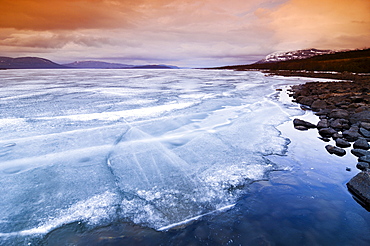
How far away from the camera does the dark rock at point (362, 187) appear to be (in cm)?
311

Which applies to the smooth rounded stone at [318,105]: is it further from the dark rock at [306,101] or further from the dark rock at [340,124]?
the dark rock at [340,124]

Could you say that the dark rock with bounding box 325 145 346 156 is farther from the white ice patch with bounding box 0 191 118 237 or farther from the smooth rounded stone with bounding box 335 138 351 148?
the white ice patch with bounding box 0 191 118 237

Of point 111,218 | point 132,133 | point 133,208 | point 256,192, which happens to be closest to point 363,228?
point 256,192

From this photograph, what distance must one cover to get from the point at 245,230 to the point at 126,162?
2726 millimetres

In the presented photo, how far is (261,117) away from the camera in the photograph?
795 cm

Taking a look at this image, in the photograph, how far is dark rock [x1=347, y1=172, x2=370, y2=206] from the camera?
3114mm

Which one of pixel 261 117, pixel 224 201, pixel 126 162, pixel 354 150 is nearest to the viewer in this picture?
pixel 224 201

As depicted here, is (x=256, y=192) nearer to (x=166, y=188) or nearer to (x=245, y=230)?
(x=245, y=230)

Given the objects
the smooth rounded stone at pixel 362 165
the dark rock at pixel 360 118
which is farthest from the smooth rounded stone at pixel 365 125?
the smooth rounded stone at pixel 362 165

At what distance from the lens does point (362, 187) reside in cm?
323

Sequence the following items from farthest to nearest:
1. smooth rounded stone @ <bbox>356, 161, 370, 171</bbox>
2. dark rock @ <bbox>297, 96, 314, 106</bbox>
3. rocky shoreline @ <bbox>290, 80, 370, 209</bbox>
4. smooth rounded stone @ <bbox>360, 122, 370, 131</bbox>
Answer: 1. dark rock @ <bbox>297, 96, 314, 106</bbox>
2. smooth rounded stone @ <bbox>360, 122, 370, 131</bbox>
3. smooth rounded stone @ <bbox>356, 161, 370, 171</bbox>
4. rocky shoreline @ <bbox>290, 80, 370, 209</bbox>

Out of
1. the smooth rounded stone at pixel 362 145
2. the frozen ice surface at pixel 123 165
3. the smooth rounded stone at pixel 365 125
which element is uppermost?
the smooth rounded stone at pixel 365 125

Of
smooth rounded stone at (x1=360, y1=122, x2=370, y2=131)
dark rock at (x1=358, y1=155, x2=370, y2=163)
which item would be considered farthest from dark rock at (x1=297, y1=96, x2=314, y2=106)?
dark rock at (x1=358, y1=155, x2=370, y2=163)

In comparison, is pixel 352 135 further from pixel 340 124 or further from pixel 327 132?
pixel 340 124
